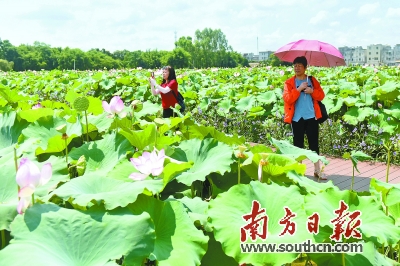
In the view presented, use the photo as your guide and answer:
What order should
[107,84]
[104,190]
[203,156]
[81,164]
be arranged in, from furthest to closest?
[107,84], [203,156], [81,164], [104,190]

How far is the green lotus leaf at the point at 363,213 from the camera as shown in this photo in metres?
1.03

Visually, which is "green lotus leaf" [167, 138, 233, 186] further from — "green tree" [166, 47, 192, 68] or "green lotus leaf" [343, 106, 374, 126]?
"green tree" [166, 47, 192, 68]

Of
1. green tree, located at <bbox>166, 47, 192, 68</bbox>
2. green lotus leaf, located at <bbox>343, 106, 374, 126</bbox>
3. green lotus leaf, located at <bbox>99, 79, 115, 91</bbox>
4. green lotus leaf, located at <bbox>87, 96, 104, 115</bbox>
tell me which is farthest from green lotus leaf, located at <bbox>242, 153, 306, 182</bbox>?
green tree, located at <bbox>166, 47, 192, 68</bbox>

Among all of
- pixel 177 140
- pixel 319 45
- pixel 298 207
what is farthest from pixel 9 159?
pixel 319 45

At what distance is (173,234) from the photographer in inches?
Answer: 42.2

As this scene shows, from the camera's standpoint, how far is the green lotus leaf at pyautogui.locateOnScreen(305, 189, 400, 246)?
1027mm

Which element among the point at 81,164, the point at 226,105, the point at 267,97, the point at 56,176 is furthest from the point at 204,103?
the point at 56,176

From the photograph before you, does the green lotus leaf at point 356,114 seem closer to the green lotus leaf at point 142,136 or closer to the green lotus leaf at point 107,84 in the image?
the green lotus leaf at point 142,136

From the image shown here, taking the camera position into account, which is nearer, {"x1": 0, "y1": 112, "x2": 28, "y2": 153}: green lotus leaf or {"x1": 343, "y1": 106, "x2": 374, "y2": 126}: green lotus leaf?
{"x1": 0, "y1": 112, "x2": 28, "y2": 153}: green lotus leaf

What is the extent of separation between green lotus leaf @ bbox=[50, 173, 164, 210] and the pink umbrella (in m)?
4.02

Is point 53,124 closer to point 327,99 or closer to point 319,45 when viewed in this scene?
point 319,45

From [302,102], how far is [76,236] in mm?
3952

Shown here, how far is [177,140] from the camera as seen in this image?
1726 millimetres

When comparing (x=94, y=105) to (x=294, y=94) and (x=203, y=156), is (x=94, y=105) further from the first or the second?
(x=294, y=94)
